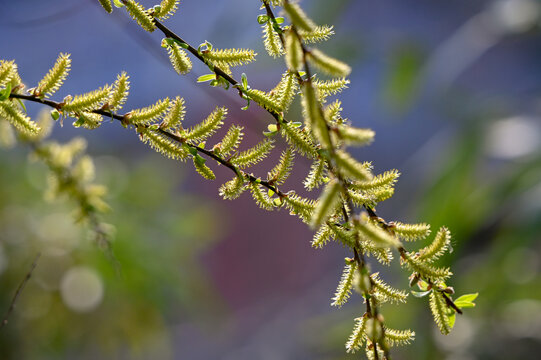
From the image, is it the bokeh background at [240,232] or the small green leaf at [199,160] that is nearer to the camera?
the small green leaf at [199,160]

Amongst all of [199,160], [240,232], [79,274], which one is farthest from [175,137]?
[240,232]

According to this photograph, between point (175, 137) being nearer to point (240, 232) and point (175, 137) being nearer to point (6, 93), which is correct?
point (6, 93)

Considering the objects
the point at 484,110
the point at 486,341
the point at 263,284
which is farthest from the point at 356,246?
the point at 263,284

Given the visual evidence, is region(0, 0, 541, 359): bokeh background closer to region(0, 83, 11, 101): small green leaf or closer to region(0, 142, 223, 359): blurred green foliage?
region(0, 142, 223, 359): blurred green foliage

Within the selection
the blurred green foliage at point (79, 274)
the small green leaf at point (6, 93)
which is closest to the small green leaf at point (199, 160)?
the small green leaf at point (6, 93)

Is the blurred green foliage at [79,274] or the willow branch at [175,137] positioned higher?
the blurred green foliage at [79,274]

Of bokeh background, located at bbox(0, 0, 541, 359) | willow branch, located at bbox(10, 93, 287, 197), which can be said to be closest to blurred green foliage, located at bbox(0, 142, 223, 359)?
bokeh background, located at bbox(0, 0, 541, 359)

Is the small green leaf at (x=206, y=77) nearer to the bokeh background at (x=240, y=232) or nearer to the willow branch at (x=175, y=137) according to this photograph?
the willow branch at (x=175, y=137)

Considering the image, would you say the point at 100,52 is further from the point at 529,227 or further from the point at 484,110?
the point at 529,227

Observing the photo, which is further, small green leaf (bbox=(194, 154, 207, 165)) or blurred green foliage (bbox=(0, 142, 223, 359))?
blurred green foliage (bbox=(0, 142, 223, 359))
